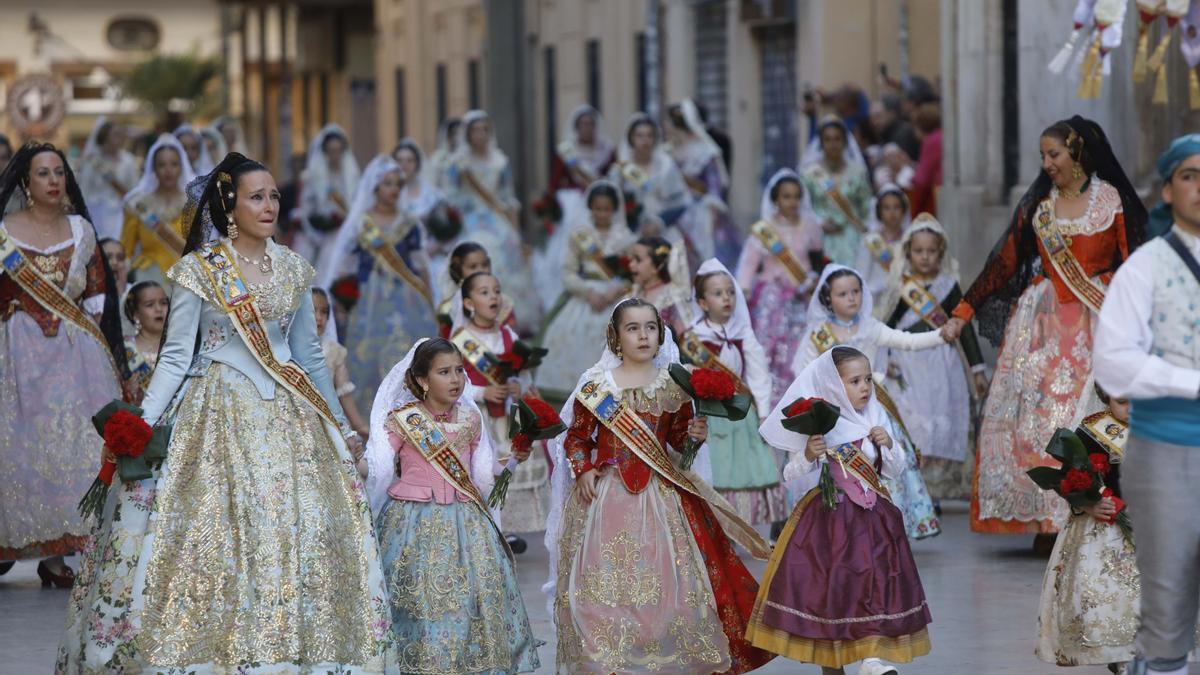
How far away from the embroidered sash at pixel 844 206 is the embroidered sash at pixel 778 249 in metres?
1.64

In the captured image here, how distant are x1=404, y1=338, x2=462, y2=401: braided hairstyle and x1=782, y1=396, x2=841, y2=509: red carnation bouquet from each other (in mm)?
1304

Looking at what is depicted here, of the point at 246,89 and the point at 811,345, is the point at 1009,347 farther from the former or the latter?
the point at 246,89

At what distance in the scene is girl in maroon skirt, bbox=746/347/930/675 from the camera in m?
7.91

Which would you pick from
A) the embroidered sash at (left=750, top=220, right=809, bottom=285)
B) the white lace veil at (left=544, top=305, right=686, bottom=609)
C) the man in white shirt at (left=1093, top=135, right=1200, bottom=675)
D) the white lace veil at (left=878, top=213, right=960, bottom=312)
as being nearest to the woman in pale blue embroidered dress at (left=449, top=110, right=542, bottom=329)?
the embroidered sash at (left=750, top=220, right=809, bottom=285)

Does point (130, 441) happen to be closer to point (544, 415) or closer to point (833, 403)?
point (544, 415)

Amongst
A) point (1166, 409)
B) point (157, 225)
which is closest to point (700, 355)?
point (1166, 409)

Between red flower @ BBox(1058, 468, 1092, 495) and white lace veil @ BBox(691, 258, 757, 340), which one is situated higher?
white lace veil @ BBox(691, 258, 757, 340)

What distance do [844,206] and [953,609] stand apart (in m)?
6.19

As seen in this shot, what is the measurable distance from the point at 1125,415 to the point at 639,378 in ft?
5.88

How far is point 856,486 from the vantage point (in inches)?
321

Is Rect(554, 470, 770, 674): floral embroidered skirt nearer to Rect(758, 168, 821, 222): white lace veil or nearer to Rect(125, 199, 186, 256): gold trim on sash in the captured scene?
Rect(758, 168, 821, 222): white lace veil

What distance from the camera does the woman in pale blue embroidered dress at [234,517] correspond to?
296 inches

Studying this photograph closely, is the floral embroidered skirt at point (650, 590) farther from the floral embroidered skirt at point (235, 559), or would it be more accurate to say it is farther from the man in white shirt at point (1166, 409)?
the man in white shirt at point (1166, 409)

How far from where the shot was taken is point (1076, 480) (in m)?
7.68
